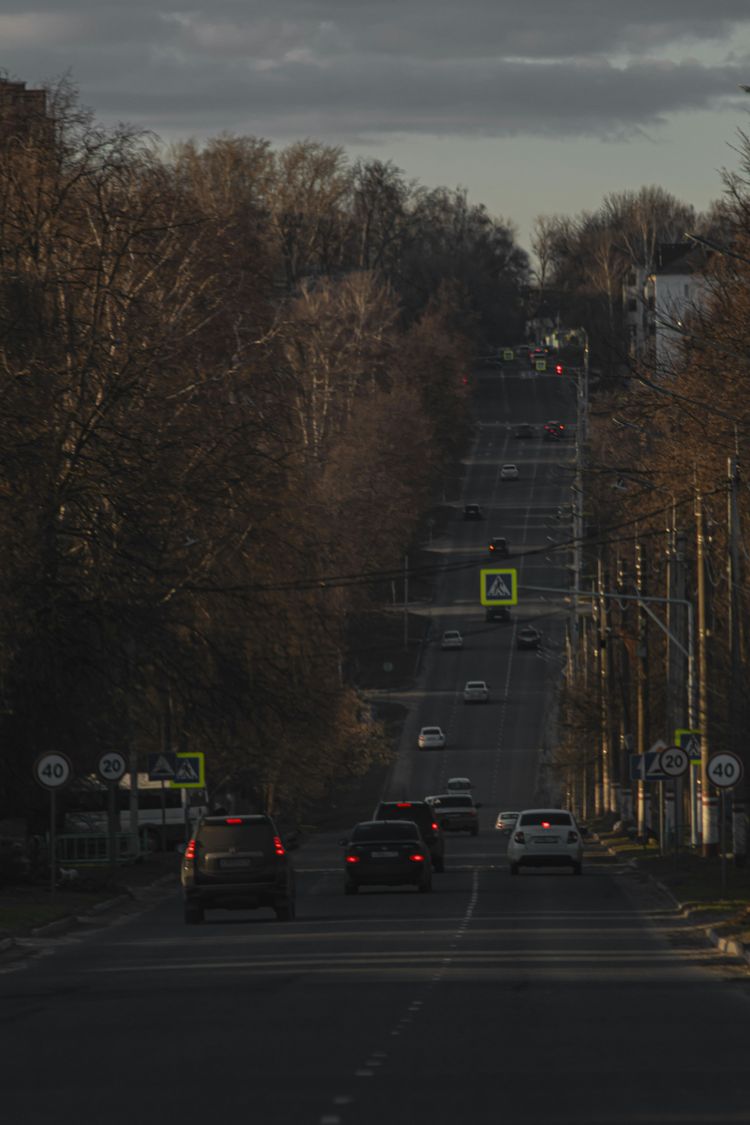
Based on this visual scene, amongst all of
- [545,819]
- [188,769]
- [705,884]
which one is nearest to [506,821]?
[545,819]

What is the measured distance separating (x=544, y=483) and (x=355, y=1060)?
486 feet

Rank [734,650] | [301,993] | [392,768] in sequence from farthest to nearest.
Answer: [392,768] < [734,650] < [301,993]

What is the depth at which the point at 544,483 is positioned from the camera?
534ft

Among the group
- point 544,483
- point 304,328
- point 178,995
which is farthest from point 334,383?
point 178,995

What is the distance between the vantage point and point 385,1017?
18.5 m

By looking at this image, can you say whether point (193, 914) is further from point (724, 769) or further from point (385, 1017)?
point (385, 1017)

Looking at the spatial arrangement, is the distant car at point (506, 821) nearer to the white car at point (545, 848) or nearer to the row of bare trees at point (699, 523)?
the row of bare trees at point (699, 523)

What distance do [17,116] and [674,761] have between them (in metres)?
19.0

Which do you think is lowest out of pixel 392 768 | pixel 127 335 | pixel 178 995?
pixel 392 768

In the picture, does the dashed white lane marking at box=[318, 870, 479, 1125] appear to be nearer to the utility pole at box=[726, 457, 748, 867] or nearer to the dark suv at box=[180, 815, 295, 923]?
the dark suv at box=[180, 815, 295, 923]

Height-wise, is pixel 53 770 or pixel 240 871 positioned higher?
pixel 53 770

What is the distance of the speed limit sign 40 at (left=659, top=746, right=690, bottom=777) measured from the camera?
43.0m

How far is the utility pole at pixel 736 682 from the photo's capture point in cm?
3725

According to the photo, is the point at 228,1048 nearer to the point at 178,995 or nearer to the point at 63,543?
the point at 178,995
